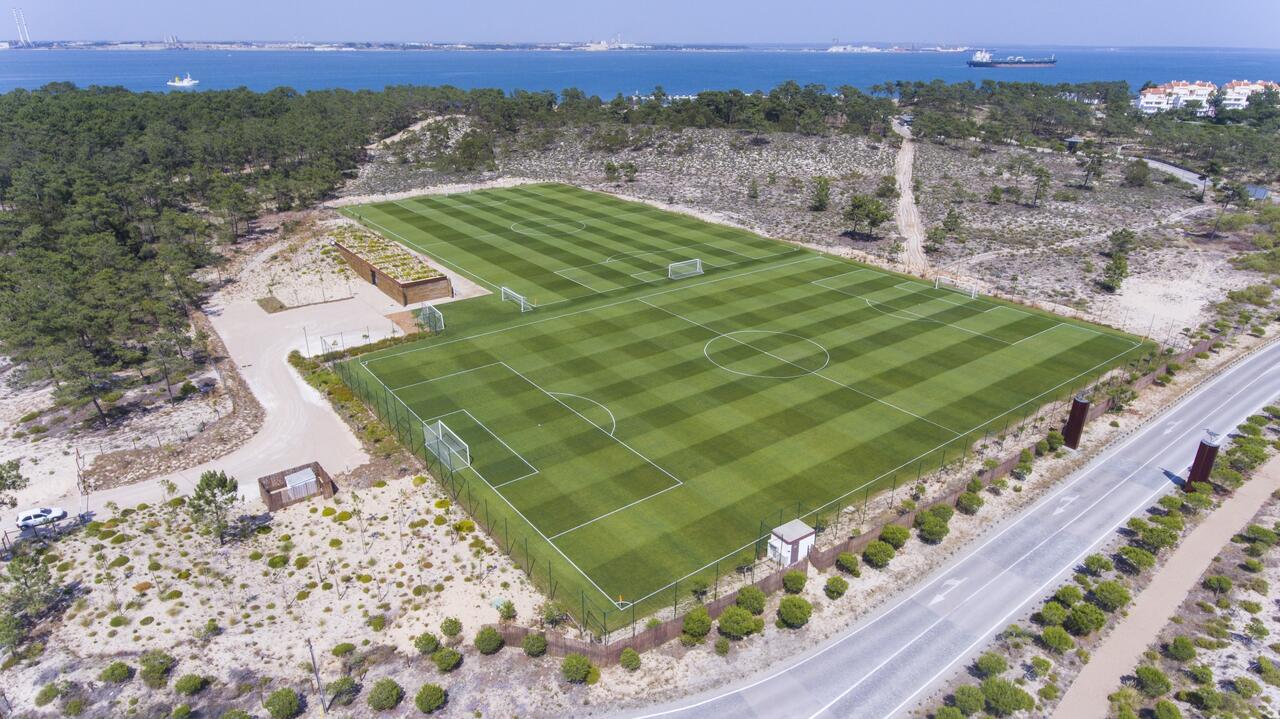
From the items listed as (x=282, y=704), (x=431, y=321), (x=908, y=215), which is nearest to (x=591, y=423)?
(x=431, y=321)

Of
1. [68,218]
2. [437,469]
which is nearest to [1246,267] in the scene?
[437,469]

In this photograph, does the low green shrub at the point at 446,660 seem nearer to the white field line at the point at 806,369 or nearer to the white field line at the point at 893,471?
the white field line at the point at 893,471

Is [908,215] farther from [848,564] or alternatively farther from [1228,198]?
[848,564]

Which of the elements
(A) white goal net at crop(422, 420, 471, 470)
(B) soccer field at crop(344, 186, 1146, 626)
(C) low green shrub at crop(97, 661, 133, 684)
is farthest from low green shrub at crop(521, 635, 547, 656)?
(C) low green shrub at crop(97, 661, 133, 684)

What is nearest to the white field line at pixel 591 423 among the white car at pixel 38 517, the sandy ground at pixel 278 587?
the sandy ground at pixel 278 587

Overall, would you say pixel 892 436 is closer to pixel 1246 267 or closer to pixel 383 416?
pixel 383 416
